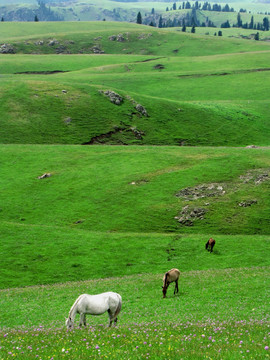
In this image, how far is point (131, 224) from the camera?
65.8 metres

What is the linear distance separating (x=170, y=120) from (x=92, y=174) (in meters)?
55.3

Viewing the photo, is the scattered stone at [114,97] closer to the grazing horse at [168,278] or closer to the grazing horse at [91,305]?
the grazing horse at [168,278]

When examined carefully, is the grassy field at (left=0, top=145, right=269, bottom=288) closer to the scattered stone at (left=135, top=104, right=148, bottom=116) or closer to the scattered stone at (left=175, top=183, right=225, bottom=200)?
the scattered stone at (left=175, top=183, right=225, bottom=200)

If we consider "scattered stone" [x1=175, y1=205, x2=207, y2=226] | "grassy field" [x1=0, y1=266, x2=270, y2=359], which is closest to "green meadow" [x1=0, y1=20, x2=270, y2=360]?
"grassy field" [x1=0, y1=266, x2=270, y2=359]

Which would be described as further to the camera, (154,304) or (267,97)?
(267,97)

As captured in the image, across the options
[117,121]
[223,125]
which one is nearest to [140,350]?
[117,121]

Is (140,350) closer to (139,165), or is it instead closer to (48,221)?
(48,221)

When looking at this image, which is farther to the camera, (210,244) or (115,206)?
(115,206)

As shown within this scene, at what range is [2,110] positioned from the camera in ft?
400

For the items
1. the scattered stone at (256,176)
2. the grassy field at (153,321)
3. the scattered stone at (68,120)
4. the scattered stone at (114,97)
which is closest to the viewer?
the grassy field at (153,321)

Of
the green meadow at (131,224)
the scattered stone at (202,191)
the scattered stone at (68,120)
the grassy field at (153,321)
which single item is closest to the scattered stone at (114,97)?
the green meadow at (131,224)

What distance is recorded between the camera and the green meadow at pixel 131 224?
1716 centimetres

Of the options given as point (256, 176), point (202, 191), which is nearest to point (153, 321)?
point (202, 191)

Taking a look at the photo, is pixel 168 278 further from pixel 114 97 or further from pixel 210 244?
pixel 114 97
